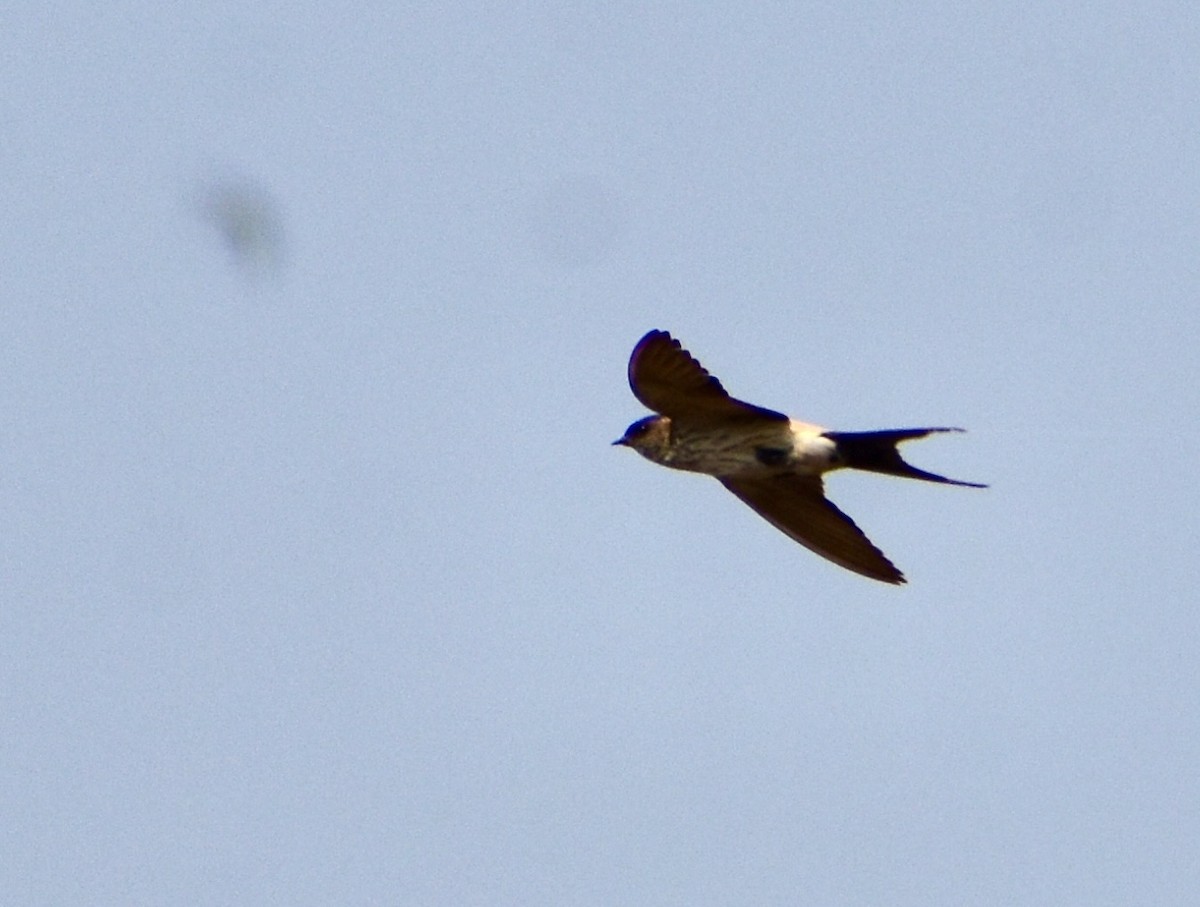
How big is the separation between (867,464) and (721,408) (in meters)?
0.76

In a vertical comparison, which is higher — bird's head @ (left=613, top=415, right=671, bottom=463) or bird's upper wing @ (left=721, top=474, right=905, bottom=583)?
bird's head @ (left=613, top=415, right=671, bottom=463)

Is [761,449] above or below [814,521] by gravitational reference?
above

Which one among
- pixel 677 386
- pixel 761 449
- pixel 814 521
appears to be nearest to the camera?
pixel 677 386

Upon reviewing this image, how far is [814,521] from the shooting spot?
11492 mm

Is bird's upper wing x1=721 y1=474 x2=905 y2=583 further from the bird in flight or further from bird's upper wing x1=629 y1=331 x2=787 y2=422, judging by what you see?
bird's upper wing x1=629 y1=331 x2=787 y2=422

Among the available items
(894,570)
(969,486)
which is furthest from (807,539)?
(969,486)

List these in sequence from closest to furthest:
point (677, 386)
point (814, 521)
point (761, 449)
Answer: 1. point (677, 386)
2. point (761, 449)
3. point (814, 521)

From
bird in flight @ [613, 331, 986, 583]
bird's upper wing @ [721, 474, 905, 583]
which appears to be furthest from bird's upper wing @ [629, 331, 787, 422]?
bird's upper wing @ [721, 474, 905, 583]

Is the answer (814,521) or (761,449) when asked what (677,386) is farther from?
(814,521)

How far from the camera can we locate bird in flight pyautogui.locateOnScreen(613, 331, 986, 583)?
1052cm

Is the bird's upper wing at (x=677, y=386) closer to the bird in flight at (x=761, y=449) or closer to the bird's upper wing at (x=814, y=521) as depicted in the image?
the bird in flight at (x=761, y=449)

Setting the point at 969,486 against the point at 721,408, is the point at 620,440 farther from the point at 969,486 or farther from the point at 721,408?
the point at 969,486

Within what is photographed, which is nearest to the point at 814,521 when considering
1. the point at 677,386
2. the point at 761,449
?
the point at 761,449

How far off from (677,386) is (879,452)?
1.00 meters
